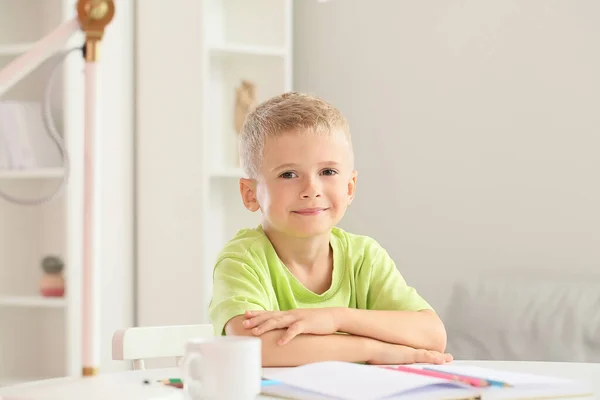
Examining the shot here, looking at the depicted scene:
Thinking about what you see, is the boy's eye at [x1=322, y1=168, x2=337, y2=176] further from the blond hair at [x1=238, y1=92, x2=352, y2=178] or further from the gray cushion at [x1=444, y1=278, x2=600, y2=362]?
the gray cushion at [x1=444, y1=278, x2=600, y2=362]

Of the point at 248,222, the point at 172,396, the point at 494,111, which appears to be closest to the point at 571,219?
the point at 494,111

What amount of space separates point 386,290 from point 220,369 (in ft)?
2.42

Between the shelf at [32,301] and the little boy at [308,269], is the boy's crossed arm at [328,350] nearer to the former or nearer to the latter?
the little boy at [308,269]

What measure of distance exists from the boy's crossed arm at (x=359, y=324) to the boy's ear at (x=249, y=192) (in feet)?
1.00

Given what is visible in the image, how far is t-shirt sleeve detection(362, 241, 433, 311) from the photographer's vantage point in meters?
1.56

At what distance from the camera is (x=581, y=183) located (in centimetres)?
279

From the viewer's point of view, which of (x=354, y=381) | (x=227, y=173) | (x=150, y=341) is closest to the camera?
(x=354, y=381)

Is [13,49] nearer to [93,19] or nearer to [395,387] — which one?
[93,19]

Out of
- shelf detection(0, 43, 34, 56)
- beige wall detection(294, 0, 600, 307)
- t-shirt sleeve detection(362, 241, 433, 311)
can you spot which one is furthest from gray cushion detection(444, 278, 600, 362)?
shelf detection(0, 43, 34, 56)

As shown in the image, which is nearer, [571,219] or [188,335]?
[188,335]

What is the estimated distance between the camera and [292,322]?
1.34 m

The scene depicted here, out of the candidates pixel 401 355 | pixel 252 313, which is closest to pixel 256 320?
pixel 252 313

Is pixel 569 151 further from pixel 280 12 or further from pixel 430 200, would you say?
pixel 280 12

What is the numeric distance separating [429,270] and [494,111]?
0.58 m
